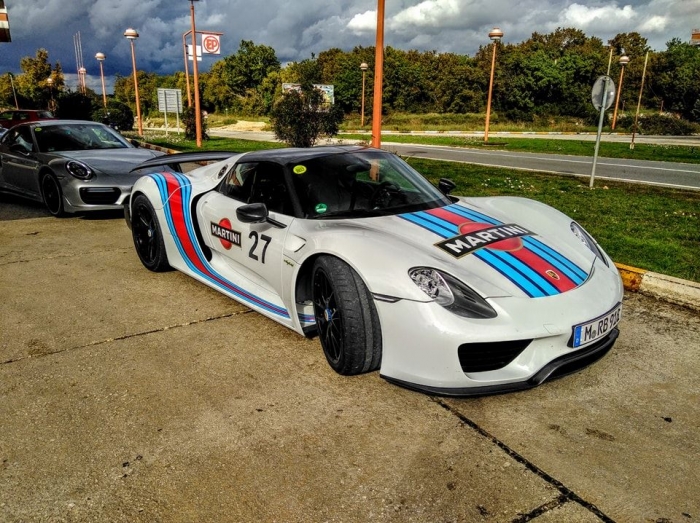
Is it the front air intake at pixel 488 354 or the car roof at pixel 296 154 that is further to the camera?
the car roof at pixel 296 154

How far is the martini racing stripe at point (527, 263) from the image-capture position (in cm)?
288

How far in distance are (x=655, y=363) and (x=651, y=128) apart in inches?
1646

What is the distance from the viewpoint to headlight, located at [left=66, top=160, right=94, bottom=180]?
711 cm

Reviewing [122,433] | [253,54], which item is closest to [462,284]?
[122,433]

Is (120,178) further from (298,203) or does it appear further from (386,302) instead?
(386,302)

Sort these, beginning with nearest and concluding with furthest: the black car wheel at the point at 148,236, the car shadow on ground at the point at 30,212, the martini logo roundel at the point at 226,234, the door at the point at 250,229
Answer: the door at the point at 250,229 < the martini logo roundel at the point at 226,234 < the black car wheel at the point at 148,236 < the car shadow on ground at the point at 30,212

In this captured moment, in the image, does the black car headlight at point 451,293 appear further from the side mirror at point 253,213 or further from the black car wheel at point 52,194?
the black car wheel at point 52,194

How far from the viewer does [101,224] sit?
7250 millimetres

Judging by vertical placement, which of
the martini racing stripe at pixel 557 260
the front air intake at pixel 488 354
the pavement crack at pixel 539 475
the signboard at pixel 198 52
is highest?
the signboard at pixel 198 52

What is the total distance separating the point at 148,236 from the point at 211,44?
62.9ft

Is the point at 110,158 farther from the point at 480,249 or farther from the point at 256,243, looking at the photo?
the point at 480,249

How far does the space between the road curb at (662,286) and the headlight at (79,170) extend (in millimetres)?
6166

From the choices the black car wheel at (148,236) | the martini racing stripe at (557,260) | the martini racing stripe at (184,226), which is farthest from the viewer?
the black car wheel at (148,236)

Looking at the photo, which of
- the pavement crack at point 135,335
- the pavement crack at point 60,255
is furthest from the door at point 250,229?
the pavement crack at point 60,255
